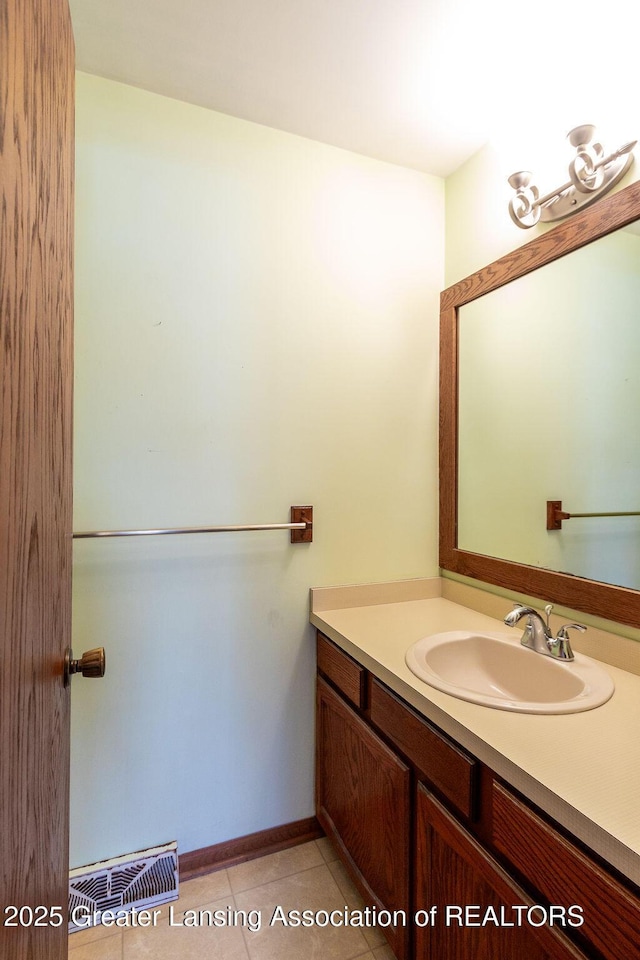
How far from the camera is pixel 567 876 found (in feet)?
2.09

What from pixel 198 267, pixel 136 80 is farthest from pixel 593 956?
pixel 136 80

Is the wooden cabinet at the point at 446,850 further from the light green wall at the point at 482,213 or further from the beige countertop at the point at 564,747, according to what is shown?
the light green wall at the point at 482,213

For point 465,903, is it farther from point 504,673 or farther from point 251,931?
point 251,931

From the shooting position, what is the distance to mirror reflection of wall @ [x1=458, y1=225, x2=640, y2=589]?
44.1 inches

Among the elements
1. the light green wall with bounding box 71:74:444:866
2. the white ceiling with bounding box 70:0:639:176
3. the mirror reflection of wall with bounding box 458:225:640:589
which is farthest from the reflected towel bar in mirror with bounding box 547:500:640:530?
the white ceiling with bounding box 70:0:639:176

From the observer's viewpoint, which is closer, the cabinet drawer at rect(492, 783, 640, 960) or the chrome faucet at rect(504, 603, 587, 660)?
the cabinet drawer at rect(492, 783, 640, 960)

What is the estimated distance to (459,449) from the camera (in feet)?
5.45

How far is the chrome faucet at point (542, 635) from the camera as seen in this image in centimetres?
112

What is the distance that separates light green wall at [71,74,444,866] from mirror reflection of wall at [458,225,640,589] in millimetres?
234

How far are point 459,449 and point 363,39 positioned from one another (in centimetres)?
125

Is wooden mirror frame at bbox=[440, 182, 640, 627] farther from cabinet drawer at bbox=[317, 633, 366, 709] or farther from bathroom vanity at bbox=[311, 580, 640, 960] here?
cabinet drawer at bbox=[317, 633, 366, 709]

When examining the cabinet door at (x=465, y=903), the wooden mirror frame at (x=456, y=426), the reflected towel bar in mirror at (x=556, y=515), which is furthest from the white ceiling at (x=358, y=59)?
the cabinet door at (x=465, y=903)

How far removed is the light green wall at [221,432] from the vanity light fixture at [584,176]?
1.64ft

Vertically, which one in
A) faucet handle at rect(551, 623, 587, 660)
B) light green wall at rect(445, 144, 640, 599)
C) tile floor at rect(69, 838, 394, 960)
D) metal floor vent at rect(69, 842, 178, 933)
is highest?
light green wall at rect(445, 144, 640, 599)
